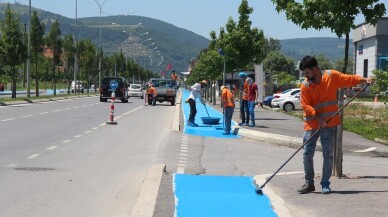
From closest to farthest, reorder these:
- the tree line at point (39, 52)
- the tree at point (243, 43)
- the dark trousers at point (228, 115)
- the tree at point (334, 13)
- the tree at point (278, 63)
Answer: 1. the tree at point (334, 13)
2. the dark trousers at point (228, 115)
3. the tree at point (243, 43)
4. the tree line at point (39, 52)
5. the tree at point (278, 63)

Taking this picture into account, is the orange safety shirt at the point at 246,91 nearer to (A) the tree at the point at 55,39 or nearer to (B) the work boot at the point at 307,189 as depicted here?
(B) the work boot at the point at 307,189

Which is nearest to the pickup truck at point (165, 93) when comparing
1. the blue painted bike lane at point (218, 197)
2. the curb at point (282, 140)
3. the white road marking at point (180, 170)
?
the curb at point (282, 140)

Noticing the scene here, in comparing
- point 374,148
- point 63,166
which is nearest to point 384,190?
point 63,166

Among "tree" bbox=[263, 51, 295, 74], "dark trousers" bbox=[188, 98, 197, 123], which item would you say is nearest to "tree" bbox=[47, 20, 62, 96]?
"dark trousers" bbox=[188, 98, 197, 123]

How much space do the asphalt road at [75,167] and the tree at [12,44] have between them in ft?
92.0

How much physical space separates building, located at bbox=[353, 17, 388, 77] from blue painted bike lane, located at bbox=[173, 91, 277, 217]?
208 ft

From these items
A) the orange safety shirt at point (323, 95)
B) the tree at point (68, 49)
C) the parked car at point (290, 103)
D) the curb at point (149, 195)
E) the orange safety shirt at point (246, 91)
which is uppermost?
the tree at point (68, 49)

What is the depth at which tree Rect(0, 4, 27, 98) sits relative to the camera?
49.4 metres

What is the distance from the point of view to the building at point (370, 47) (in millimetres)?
76500

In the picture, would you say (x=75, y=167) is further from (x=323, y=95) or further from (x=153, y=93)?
(x=153, y=93)

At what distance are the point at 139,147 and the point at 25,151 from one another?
296 cm

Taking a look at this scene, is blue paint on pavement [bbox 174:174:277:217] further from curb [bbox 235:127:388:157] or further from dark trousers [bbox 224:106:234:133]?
dark trousers [bbox 224:106:234:133]

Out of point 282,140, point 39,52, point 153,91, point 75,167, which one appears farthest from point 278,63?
point 75,167

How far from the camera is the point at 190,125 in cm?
2594
